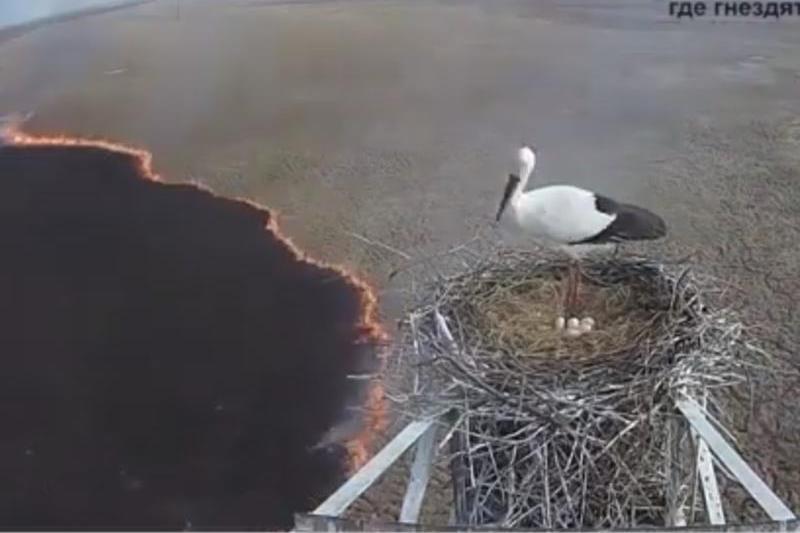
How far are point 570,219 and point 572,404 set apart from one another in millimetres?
441

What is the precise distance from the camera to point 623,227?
7.05ft

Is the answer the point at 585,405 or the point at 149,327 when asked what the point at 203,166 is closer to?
the point at 149,327

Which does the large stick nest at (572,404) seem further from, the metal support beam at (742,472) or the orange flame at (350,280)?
the orange flame at (350,280)

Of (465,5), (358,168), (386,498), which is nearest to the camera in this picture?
(386,498)

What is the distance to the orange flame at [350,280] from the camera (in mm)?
3146

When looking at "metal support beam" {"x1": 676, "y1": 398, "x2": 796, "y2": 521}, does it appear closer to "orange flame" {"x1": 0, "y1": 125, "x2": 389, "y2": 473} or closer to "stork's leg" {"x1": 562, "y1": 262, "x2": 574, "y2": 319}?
"stork's leg" {"x1": 562, "y1": 262, "x2": 574, "y2": 319}

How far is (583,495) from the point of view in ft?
6.07

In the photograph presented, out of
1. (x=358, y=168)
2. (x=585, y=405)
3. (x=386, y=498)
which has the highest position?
(x=585, y=405)

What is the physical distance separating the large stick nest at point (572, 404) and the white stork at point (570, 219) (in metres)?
0.14

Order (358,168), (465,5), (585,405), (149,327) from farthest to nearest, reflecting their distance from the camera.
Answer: (465,5)
(358,168)
(149,327)
(585,405)

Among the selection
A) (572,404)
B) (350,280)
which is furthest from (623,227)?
(350,280)

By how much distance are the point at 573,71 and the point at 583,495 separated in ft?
11.0

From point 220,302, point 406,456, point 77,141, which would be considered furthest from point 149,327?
point 77,141

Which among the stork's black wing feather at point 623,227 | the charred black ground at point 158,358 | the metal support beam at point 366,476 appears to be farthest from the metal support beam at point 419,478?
the charred black ground at point 158,358
